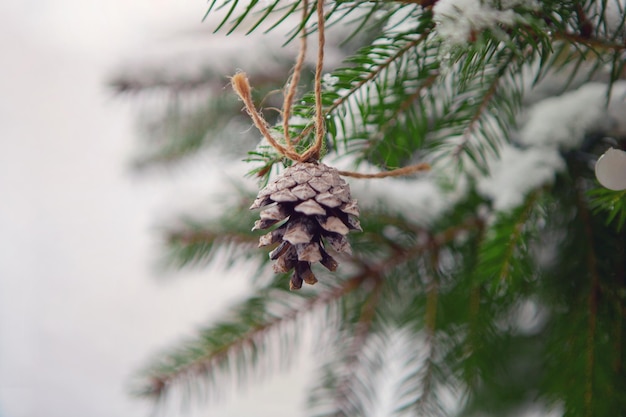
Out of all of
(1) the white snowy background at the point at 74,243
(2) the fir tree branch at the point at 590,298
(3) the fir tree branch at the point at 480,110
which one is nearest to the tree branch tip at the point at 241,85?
(3) the fir tree branch at the point at 480,110

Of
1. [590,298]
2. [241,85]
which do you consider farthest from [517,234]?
[241,85]

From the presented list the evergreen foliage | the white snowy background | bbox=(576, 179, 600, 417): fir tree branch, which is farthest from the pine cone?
the white snowy background

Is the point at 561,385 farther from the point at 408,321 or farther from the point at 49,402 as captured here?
the point at 49,402

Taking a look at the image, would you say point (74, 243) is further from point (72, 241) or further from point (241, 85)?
point (241, 85)

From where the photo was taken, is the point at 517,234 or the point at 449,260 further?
the point at 449,260

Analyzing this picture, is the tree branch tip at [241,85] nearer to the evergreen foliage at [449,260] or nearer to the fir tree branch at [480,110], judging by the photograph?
the evergreen foliage at [449,260]

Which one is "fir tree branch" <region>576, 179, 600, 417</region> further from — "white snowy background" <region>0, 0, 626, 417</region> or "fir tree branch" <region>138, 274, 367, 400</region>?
"white snowy background" <region>0, 0, 626, 417</region>
